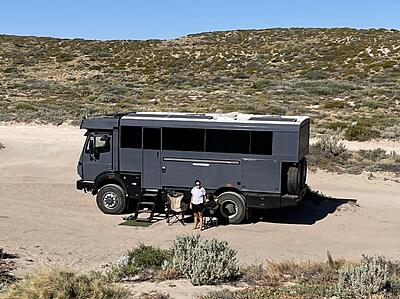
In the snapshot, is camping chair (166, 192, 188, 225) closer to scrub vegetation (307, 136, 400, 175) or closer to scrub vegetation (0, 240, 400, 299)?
scrub vegetation (0, 240, 400, 299)

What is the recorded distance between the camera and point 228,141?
1703 cm

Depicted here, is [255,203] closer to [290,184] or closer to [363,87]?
[290,184]

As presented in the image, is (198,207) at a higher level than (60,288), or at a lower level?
higher

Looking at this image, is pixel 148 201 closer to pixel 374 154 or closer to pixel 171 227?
pixel 171 227

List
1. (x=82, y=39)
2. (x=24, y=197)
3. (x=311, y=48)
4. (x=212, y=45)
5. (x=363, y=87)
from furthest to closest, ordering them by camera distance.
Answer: (x=82, y=39) < (x=212, y=45) < (x=311, y=48) < (x=363, y=87) < (x=24, y=197)

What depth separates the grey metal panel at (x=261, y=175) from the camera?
1672cm

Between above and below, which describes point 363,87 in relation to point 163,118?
above

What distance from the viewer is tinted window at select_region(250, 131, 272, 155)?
659 inches

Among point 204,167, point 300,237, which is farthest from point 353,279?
point 204,167

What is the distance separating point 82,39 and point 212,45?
Answer: 22090mm

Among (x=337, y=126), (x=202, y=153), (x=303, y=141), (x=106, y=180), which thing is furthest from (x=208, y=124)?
(x=337, y=126)

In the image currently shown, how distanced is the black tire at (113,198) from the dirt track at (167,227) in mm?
253

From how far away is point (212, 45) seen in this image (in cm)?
9006

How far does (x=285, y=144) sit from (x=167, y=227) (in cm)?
358
